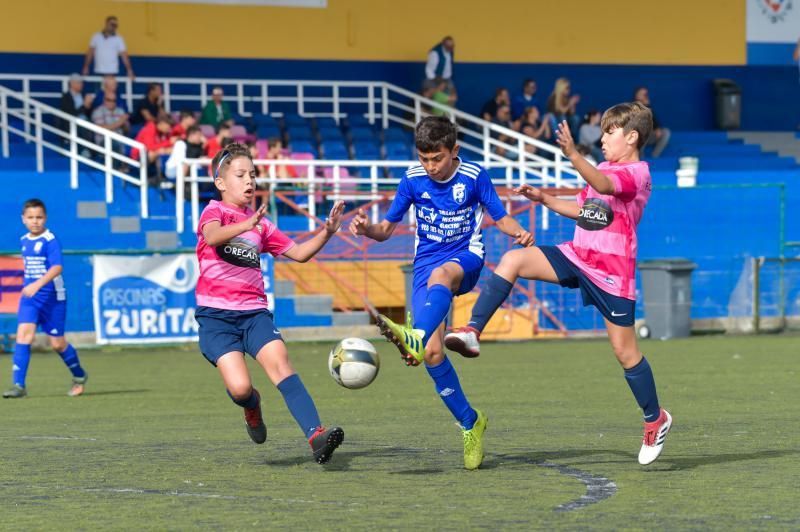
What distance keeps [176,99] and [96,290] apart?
7.53 metres

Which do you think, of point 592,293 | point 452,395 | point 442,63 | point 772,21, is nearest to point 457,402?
point 452,395

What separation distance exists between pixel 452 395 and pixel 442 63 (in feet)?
65.1

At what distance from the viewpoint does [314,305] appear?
22094 millimetres

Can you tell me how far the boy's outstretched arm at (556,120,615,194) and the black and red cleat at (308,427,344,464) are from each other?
199cm

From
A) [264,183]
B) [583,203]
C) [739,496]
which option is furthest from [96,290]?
[739,496]

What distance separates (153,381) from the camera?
16156mm

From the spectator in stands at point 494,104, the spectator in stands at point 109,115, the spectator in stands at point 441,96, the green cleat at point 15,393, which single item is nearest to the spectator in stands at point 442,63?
the spectator in stands at point 441,96

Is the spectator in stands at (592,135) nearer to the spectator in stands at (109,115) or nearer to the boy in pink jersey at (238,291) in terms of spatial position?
the spectator in stands at (109,115)

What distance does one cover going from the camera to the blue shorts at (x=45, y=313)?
1448 cm

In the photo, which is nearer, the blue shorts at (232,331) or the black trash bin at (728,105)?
the blue shorts at (232,331)

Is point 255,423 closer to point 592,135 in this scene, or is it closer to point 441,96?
point 441,96

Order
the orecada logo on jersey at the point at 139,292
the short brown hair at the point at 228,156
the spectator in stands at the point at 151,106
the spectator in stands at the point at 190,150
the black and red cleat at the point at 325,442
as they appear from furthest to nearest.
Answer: the spectator in stands at the point at 151,106, the spectator in stands at the point at 190,150, the orecada logo on jersey at the point at 139,292, the short brown hair at the point at 228,156, the black and red cleat at the point at 325,442

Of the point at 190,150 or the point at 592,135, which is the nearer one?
the point at 190,150

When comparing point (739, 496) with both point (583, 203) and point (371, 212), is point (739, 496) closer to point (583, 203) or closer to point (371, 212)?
point (583, 203)
